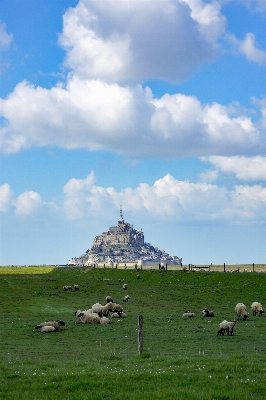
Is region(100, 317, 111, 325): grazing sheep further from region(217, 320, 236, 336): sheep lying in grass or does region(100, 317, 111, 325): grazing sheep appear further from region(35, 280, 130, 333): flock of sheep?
region(217, 320, 236, 336): sheep lying in grass

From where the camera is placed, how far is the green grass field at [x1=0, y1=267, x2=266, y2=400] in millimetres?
17453

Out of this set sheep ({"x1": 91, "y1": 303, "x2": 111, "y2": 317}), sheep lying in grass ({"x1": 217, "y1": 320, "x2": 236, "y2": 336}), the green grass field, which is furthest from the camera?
sheep ({"x1": 91, "y1": 303, "x2": 111, "y2": 317})

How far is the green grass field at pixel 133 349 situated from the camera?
17.5 meters

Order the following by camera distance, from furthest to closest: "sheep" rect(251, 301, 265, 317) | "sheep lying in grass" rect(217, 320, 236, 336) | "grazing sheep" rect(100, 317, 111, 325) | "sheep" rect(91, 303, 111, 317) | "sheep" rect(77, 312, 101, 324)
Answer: "sheep" rect(251, 301, 265, 317) → "sheep" rect(91, 303, 111, 317) → "sheep" rect(77, 312, 101, 324) → "grazing sheep" rect(100, 317, 111, 325) → "sheep lying in grass" rect(217, 320, 236, 336)

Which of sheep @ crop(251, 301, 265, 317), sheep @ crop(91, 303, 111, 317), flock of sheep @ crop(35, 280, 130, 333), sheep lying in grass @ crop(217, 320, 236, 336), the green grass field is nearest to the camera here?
the green grass field

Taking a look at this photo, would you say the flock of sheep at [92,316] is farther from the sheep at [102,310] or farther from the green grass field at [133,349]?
the green grass field at [133,349]

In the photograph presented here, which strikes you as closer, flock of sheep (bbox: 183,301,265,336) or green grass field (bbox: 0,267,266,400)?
green grass field (bbox: 0,267,266,400)

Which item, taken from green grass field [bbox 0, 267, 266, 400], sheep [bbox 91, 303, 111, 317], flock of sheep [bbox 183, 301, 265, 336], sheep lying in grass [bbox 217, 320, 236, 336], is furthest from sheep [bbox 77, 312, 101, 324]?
sheep lying in grass [bbox 217, 320, 236, 336]

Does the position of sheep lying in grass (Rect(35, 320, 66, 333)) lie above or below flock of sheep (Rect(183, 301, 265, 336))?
below

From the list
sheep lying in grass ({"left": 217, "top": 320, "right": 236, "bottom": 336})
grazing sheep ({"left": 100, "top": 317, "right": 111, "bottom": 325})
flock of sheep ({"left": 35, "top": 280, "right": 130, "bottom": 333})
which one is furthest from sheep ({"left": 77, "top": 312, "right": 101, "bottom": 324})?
sheep lying in grass ({"left": 217, "top": 320, "right": 236, "bottom": 336})

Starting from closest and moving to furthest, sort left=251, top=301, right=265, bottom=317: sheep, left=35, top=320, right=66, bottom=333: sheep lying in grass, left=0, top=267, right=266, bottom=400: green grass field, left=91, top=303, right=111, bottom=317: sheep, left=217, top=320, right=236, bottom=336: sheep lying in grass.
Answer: left=0, top=267, right=266, bottom=400: green grass field, left=217, top=320, right=236, bottom=336: sheep lying in grass, left=35, top=320, right=66, bottom=333: sheep lying in grass, left=91, top=303, right=111, bottom=317: sheep, left=251, top=301, right=265, bottom=317: sheep

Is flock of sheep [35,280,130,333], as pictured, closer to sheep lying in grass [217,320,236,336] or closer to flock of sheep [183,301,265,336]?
flock of sheep [183,301,265,336]

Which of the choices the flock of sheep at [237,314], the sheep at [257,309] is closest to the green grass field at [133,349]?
the flock of sheep at [237,314]

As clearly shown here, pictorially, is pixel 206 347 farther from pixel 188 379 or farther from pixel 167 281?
pixel 167 281
